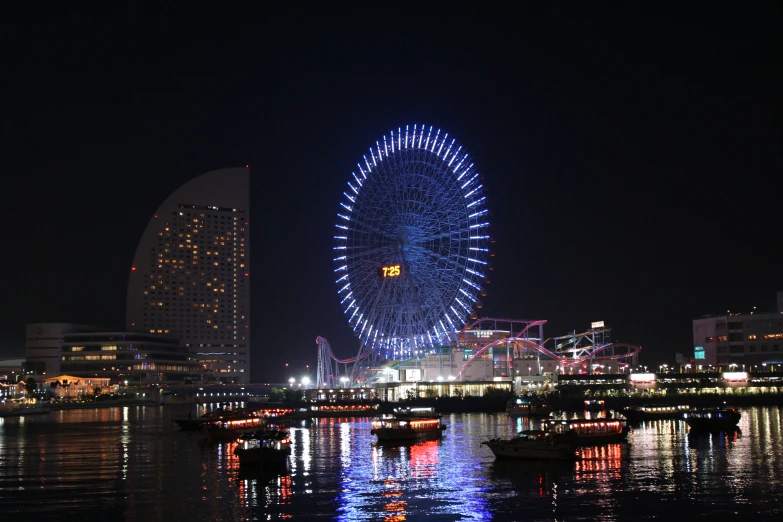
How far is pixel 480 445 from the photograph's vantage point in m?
55.7

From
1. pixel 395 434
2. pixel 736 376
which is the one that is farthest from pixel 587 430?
pixel 736 376

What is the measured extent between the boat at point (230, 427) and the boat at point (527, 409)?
36.0m

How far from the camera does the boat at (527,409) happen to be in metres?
92.9

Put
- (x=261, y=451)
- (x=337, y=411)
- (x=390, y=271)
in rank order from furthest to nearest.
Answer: (x=337, y=411)
(x=390, y=271)
(x=261, y=451)

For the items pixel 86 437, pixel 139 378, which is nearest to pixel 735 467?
pixel 86 437

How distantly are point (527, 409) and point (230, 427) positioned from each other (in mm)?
41145

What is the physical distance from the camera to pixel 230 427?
64.9 m

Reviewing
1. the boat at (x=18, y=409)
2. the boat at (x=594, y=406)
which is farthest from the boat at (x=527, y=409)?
the boat at (x=18, y=409)

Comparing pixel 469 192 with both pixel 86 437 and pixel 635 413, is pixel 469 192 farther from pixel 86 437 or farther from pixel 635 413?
pixel 86 437

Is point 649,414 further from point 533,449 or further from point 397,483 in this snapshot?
point 397,483

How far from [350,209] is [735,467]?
179 feet

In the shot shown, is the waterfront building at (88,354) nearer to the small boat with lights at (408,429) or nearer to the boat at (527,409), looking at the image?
the boat at (527,409)

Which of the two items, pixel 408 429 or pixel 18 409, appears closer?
pixel 408 429

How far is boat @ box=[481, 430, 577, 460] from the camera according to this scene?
46.6 m
